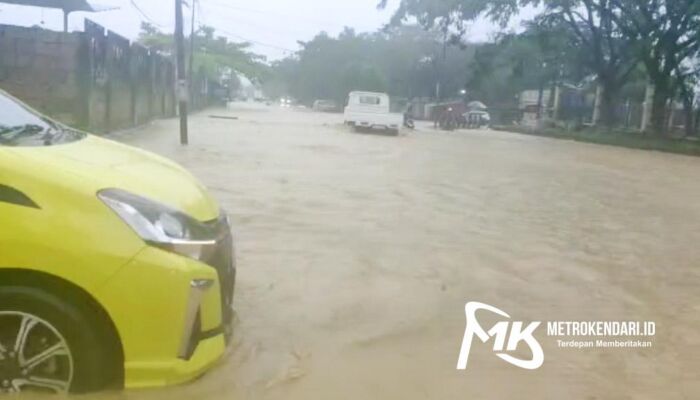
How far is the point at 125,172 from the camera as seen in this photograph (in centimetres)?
349

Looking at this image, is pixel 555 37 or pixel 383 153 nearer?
pixel 383 153

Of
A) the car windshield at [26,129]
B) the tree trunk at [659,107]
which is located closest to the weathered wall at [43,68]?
the car windshield at [26,129]

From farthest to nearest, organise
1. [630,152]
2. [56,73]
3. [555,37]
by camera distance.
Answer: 1. [555,37]
2. [630,152]
3. [56,73]

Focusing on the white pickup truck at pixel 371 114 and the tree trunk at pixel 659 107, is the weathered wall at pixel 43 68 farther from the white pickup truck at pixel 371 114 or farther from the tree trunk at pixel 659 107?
the tree trunk at pixel 659 107

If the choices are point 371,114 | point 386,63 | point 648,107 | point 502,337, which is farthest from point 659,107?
point 502,337

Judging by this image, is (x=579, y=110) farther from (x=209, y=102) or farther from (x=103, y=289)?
(x=103, y=289)

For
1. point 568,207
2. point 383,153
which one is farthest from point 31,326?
point 383,153

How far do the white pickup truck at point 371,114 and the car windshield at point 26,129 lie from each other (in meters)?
26.0

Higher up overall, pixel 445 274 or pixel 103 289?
pixel 103 289

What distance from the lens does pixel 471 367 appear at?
4.13m

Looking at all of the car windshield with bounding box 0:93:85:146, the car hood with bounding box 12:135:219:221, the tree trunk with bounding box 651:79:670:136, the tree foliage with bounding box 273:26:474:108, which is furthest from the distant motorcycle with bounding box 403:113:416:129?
the car hood with bounding box 12:135:219:221

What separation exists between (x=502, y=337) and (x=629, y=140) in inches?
1074

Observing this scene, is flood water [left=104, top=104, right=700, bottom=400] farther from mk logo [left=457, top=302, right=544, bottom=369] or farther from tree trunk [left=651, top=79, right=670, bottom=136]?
tree trunk [left=651, top=79, right=670, bottom=136]

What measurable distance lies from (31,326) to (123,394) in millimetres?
460
